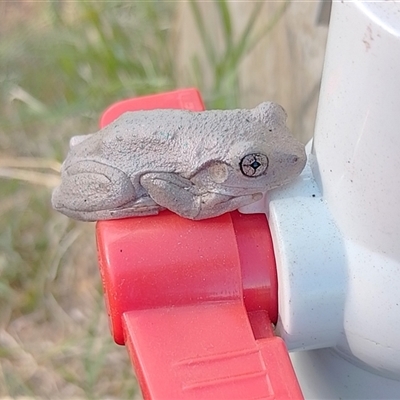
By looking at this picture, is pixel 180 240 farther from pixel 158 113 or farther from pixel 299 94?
pixel 299 94

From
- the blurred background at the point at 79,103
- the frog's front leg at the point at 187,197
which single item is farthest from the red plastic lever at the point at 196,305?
the blurred background at the point at 79,103

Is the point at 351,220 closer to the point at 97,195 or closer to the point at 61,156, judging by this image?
the point at 97,195

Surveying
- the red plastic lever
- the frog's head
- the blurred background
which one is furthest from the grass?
the red plastic lever

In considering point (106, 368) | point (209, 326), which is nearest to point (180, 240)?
point (209, 326)

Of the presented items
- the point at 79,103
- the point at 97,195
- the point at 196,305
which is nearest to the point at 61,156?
the point at 79,103

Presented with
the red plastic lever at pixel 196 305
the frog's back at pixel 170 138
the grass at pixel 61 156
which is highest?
the frog's back at pixel 170 138

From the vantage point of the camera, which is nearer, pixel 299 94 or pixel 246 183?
pixel 246 183

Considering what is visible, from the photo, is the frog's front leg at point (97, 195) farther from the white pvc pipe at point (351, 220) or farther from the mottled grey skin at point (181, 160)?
the white pvc pipe at point (351, 220)
